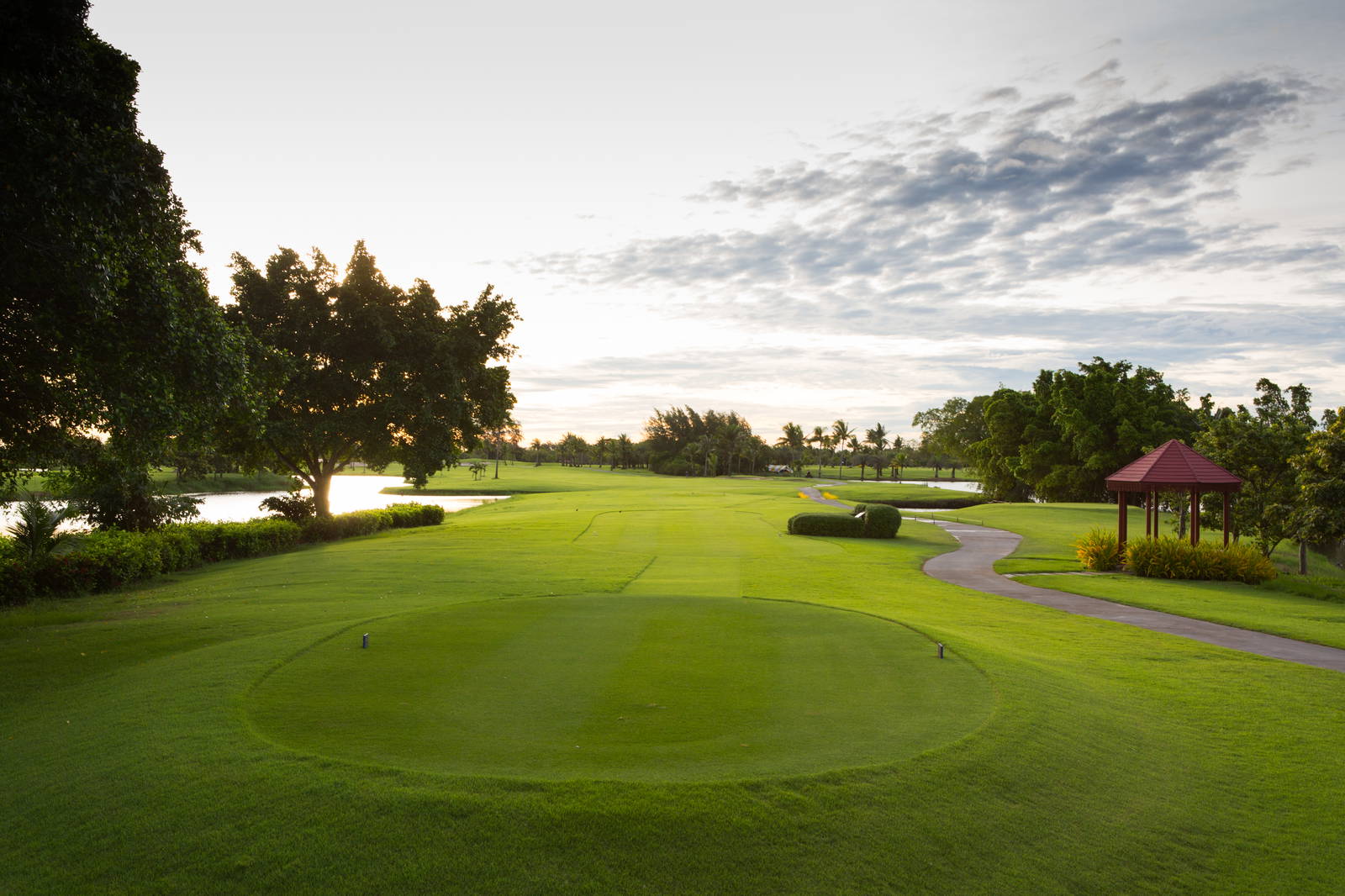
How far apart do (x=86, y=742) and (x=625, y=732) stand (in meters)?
4.63

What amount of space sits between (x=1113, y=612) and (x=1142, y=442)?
49329 millimetres

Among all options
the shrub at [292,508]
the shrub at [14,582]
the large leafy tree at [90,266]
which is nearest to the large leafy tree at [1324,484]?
the large leafy tree at [90,266]

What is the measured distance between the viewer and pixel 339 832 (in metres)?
4.87

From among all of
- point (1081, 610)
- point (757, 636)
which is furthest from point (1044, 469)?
point (757, 636)

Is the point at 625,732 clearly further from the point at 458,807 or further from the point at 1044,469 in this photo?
the point at 1044,469

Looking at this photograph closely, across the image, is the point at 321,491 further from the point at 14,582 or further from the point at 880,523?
the point at 880,523

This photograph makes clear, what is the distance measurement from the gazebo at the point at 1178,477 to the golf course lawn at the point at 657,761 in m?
12.6

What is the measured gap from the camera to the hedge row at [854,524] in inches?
1189

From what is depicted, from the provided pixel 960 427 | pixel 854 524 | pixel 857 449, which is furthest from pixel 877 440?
pixel 854 524

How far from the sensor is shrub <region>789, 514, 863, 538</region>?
30.5 metres

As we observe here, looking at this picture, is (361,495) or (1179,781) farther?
(361,495)

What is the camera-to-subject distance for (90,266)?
30.8 feet

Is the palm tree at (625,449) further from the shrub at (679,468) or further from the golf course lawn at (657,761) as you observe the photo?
the golf course lawn at (657,761)

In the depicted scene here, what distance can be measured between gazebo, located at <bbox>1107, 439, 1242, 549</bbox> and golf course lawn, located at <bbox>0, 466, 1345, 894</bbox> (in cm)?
1263
